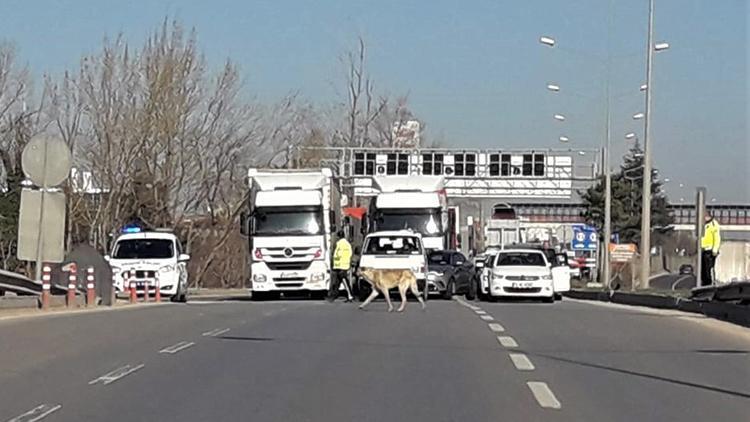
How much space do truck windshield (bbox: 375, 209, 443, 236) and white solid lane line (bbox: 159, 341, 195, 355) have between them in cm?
2259

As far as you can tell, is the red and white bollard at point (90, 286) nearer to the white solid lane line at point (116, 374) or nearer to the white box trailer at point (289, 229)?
the white box trailer at point (289, 229)

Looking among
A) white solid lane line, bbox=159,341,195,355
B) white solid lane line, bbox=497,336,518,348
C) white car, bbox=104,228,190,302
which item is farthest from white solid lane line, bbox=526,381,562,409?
white car, bbox=104,228,190,302

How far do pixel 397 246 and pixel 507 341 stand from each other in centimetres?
1684

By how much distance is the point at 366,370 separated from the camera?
572 inches

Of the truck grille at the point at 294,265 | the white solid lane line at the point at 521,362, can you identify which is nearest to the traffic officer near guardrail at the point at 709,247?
the truck grille at the point at 294,265

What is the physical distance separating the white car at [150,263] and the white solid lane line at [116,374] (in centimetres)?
2218

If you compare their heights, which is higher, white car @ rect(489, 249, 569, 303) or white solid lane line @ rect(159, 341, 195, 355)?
white car @ rect(489, 249, 569, 303)

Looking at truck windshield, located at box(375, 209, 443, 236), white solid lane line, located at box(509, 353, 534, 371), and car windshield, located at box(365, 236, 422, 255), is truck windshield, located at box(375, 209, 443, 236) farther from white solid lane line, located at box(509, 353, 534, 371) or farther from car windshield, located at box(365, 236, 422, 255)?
white solid lane line, located at box(509, 353, 534, 371)

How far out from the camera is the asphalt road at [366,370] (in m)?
11.4

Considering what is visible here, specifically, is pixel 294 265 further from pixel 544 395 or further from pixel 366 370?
pixel 544 395

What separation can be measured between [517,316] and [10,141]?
107 ft

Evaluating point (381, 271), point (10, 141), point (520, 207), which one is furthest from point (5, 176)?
point (520, 207)

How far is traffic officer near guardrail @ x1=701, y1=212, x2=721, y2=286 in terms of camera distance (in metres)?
32.0

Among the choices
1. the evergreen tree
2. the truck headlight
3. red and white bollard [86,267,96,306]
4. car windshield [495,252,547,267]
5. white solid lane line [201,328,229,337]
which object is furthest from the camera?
the evergreen tree
